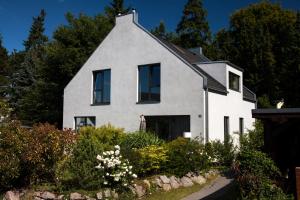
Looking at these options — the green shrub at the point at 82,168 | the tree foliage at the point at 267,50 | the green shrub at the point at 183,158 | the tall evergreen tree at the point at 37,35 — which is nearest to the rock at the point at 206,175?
the green shrub at the point at 183,158

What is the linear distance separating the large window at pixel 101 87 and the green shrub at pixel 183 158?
30.2 ft

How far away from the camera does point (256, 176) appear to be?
29.6 ft

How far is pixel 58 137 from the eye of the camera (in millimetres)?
12281

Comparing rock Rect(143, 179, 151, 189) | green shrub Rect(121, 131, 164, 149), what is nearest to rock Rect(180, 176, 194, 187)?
rock Rect(143, 179, 151, 189)

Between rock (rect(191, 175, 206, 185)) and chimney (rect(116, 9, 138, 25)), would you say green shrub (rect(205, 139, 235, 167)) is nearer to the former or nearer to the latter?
rock (rect(191, 175, 206, 185))

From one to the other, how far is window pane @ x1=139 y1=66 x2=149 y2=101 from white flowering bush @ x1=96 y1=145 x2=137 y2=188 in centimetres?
943

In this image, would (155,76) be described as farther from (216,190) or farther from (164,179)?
(216,190)

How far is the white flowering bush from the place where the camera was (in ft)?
39.3

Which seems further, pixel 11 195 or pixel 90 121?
pixel 90 121

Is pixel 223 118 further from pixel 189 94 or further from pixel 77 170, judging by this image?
pixel 77 170

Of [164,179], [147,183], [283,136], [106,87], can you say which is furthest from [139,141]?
[106,87]

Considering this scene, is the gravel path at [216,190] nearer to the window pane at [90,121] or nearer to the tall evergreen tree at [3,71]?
Answer: the window pane at [90,121]

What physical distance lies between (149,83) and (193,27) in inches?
1088

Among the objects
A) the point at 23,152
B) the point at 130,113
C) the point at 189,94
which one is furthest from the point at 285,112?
the point at 130,113
